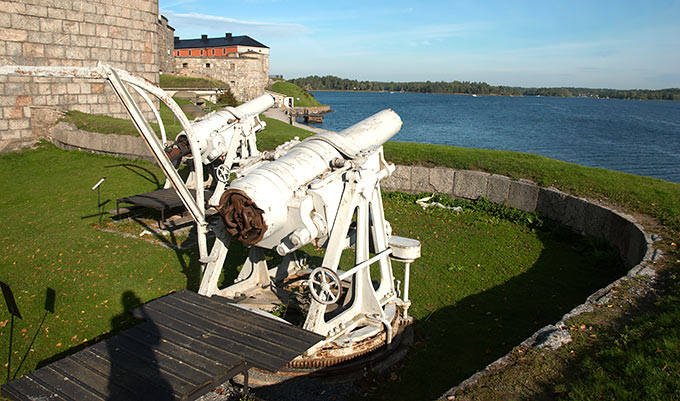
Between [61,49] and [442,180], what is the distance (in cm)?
1222

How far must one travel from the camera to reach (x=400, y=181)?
1280cm

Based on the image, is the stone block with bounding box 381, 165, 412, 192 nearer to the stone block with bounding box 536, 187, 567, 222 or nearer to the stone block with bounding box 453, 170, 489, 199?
the stone block with bounding box 453, 170, 489, 199

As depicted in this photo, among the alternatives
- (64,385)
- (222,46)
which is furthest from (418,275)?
(222,46)

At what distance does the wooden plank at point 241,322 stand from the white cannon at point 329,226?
0.50 metres

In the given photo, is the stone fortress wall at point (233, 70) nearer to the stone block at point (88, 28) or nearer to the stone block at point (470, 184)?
the stone block at point (88, 28)

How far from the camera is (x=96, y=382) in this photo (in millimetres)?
3854

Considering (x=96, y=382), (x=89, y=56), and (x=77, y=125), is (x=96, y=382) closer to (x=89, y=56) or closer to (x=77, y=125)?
(x=77, y=125)

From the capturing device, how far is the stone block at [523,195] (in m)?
10.8

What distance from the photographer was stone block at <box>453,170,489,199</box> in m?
11.7

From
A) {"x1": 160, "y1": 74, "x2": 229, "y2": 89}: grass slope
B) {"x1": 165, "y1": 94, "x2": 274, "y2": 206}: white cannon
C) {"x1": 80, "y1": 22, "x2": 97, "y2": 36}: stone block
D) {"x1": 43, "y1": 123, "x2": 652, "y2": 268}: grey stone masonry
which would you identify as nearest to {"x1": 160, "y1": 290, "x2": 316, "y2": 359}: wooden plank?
{"x1": 165, "y1": 94, "x2": 274, "y2": 206}: white cannon

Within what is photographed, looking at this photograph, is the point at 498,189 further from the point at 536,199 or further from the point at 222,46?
the point at 222,46

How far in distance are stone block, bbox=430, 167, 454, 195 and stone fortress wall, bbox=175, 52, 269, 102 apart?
43.6 meters

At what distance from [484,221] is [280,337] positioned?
712 cm

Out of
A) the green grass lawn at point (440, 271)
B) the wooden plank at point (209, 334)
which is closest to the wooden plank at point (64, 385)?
the wooden plank at point (209, 334)
